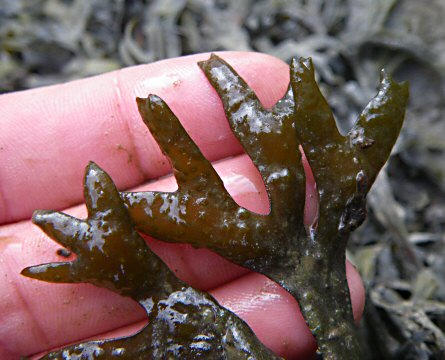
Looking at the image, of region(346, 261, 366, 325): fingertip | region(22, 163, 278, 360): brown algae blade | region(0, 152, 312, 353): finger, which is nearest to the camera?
region(22, 163, 278, 360): brown algae blade

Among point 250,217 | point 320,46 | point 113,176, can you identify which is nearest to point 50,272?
point 113,176

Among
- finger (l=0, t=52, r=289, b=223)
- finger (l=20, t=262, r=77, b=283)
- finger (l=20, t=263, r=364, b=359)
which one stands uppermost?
finger (l=0, t=52, r=289, b=223)

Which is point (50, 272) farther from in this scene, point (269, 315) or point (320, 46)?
point (320, 46)

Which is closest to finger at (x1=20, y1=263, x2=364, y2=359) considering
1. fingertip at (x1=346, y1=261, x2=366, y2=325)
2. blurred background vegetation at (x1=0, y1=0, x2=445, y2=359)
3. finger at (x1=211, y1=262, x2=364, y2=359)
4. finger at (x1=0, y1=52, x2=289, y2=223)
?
finger at (x1=211, y1=262, x2=364, y2=359)

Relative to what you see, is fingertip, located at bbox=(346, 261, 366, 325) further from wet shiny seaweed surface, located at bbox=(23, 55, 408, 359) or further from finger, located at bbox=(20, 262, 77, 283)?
finger, located at bbox=(20, 262, 77, 283)

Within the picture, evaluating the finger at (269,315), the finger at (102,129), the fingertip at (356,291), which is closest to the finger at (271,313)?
the finger at (269,315)

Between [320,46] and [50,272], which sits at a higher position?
[320,46]

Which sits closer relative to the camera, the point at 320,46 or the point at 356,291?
the point at 356,291
